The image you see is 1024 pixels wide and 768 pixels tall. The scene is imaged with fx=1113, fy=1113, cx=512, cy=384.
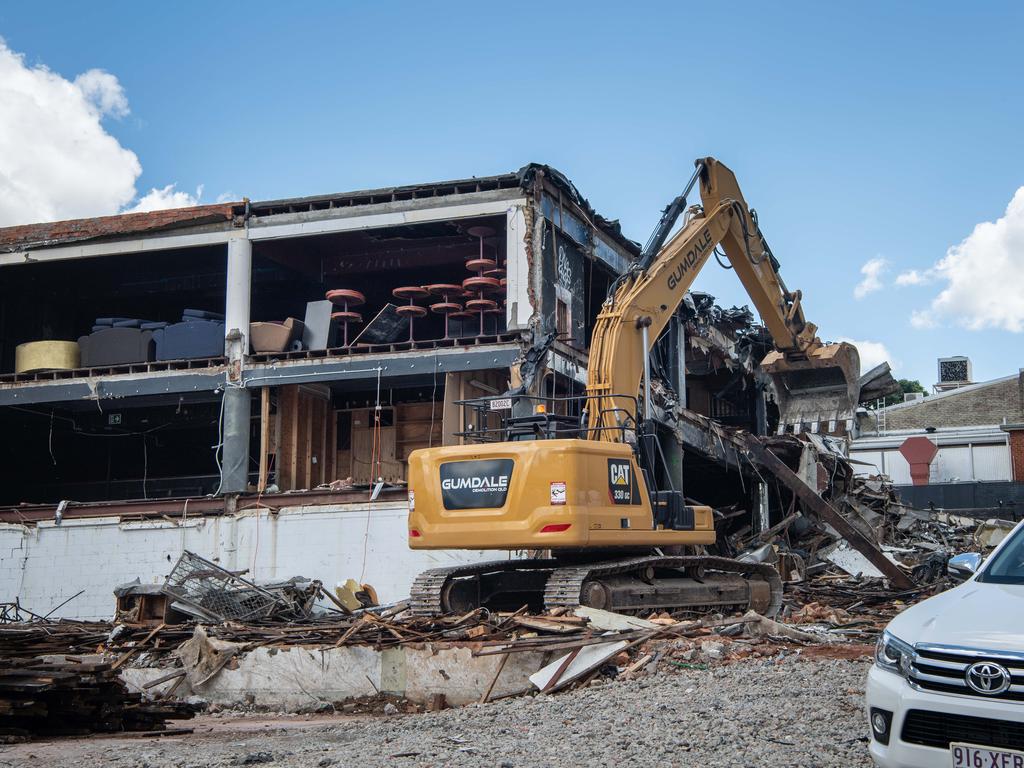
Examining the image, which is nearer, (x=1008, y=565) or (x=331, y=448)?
(x=1008, y=565)

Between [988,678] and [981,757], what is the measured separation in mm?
344

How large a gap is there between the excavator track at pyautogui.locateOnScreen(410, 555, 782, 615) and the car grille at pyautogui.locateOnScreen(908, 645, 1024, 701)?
24.2 feet

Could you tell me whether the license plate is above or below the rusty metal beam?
below

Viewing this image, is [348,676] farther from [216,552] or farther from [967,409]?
[967,409]

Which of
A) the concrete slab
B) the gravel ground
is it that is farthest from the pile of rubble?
the concrete slab

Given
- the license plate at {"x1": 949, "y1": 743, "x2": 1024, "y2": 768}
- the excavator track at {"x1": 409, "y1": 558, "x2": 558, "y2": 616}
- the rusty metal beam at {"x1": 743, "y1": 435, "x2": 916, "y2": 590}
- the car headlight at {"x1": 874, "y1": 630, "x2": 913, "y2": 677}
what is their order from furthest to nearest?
the rusty metal beam at {"x1": 743, "y1": 435, "x2": 916, "y2": 590} < the excavator track at {"x1": 409, "y1": 558, "x2": 558, "y2": 616} < the car headlight at {"x1": 874, "y1": 630, "x2": 913, "y2": 677} < the license plate at {"x1": 949, "y1": 743, "x2": 1024, "y2": 768}

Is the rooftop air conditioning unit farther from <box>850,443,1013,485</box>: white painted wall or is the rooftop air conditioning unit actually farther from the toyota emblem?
the toyota emblem

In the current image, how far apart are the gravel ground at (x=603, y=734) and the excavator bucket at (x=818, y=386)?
11017mm

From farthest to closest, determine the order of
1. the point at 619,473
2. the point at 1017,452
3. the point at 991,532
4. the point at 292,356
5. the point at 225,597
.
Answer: the point at 1017,452 < the point at 991,532 < the point at 292,356 < the point at 225,597 < the point at 619,473

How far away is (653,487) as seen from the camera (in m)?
13.7

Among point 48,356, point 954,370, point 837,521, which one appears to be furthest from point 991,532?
point 954,370

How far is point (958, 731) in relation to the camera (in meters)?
5.04

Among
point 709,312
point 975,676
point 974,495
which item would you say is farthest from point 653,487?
point 974,495

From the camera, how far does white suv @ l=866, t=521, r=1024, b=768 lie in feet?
16.1
